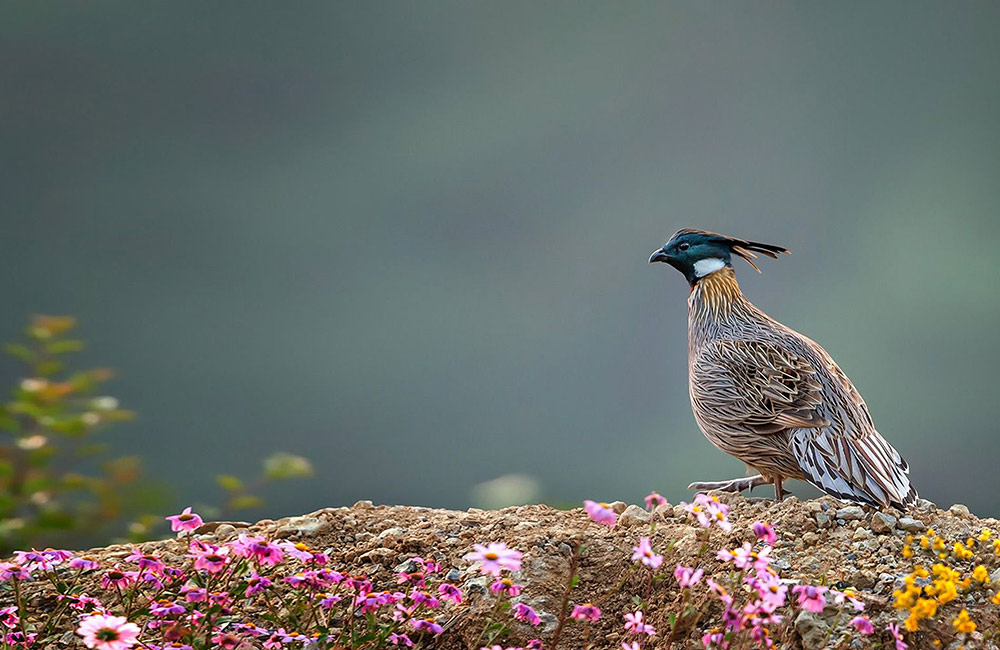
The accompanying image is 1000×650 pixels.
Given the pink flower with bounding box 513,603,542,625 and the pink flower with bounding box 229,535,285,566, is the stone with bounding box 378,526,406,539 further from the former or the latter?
the pink flower with bounding box 229,535,285,566

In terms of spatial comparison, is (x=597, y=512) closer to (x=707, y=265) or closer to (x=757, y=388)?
(x=757, y=388)

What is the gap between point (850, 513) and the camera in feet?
10.4

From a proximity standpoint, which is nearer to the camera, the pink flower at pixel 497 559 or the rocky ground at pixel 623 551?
the pink flower at pixel 497 559

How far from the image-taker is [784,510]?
3.25 meters

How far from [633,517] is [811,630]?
0.97 meters

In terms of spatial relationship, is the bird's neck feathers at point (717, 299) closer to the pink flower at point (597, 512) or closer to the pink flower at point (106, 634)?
the pink flower at point (597, 512)

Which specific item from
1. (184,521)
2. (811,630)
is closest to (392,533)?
(184,521)

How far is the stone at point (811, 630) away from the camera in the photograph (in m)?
2.48

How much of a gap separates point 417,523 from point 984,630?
195cm

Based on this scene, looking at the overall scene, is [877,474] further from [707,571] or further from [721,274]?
[721,274]

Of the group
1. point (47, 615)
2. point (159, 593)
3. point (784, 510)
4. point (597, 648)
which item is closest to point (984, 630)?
point (784, 510)

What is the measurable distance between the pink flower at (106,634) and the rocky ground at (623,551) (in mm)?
1069

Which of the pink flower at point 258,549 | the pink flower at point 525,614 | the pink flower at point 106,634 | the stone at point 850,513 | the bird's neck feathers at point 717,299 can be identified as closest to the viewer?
the pink flower at point 106,634

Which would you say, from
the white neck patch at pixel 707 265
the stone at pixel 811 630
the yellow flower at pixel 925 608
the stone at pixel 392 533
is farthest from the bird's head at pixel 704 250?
the yellow flower at pixel 925 608
